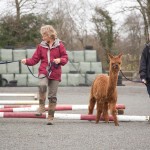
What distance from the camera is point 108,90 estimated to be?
9.51 metres

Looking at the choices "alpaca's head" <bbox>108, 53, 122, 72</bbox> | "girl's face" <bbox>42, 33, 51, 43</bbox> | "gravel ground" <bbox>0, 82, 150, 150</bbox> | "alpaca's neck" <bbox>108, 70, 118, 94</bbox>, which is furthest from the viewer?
"girl's face" <bbox>42, 33, 51, 43</bbox>

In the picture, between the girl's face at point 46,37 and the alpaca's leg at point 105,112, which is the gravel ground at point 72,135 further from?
the girl's face at point 46,37

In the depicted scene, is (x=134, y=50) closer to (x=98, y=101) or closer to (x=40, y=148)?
(x=98, y=101)

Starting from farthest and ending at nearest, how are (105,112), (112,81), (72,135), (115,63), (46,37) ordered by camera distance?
(105,112), (46,37), (112,81), (115,63), (72,135)

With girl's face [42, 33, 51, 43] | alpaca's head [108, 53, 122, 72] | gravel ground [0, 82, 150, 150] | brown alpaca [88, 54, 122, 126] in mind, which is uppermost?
girl's face [42, 33, 51, 43]

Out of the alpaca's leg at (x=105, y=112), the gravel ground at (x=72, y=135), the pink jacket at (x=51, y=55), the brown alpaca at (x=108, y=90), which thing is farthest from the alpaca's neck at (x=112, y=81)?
the pink jacket at (x=51, y=55)

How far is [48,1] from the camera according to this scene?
46.4 meters

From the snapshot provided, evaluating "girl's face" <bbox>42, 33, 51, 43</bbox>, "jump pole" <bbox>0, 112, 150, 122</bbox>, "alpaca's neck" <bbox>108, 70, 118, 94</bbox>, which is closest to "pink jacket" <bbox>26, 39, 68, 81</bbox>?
"girl's face" <bbox>42, 33, 51, 43</bbox>

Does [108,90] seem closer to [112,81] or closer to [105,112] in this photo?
[112,81]

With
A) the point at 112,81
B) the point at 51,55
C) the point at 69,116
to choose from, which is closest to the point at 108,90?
the point at 112,81

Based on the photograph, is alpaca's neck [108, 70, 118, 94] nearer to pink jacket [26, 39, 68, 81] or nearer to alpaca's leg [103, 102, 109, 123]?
alpaca's leg [103, 102, 109, 123]

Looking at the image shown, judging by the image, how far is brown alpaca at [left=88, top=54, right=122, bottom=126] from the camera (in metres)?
9.23

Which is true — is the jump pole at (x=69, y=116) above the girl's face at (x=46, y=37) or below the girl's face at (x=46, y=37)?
below

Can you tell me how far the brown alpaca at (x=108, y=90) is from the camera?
9234 mm
